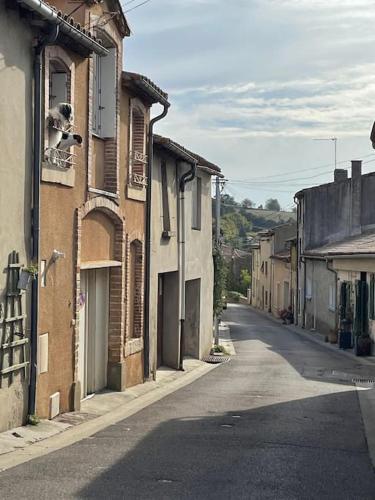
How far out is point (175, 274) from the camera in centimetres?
1917

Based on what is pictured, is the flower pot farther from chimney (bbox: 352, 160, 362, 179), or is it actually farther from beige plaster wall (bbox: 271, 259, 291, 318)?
beige plaster wall (bbox: 271, 259, 291, 318)

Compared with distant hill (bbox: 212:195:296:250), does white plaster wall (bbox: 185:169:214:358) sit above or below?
below

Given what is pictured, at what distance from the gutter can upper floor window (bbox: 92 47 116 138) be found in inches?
68.3

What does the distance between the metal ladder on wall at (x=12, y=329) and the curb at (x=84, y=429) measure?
0.90 m

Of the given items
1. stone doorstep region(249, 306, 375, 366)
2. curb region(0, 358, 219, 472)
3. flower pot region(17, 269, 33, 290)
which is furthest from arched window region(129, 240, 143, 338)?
stone doorstep region(249, 306, 375, 366)

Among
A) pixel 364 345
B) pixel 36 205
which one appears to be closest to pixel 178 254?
pixel 364 345

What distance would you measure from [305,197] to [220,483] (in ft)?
114

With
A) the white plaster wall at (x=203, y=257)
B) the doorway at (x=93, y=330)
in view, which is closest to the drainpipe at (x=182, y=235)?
the white plaster wall at (x=203, y=257)

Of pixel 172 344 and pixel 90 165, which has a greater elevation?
pixel 90 165

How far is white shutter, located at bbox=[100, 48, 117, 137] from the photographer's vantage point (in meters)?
13.2

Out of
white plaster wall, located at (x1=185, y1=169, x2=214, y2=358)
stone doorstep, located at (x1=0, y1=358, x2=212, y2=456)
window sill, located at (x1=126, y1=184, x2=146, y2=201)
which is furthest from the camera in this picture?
white plaster wall, located at (x1=185, y1=169, x2=214, y2=358)

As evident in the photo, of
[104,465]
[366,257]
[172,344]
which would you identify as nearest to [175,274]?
[172,344]

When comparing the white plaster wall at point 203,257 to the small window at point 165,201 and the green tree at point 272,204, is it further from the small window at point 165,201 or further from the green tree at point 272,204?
the green tree at point 272,204

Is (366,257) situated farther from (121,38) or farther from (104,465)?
(104,465)
